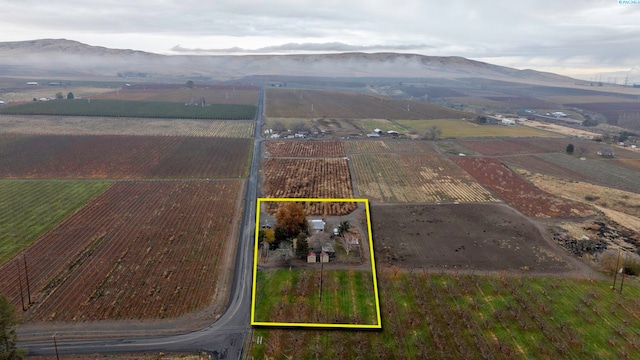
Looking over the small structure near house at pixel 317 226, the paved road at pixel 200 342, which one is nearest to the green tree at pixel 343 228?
the small structure near house at pixel 317 226

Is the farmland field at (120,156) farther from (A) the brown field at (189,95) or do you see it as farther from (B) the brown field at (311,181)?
(A) the brown field at (189,95)

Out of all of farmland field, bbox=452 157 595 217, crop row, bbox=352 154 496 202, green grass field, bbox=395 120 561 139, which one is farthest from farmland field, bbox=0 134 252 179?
green grass field, bbox=395 120 561 139

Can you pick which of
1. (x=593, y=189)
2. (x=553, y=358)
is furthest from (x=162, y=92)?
(x=553, y=358)

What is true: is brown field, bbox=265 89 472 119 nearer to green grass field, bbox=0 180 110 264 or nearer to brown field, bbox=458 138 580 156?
brown field, bbox=458 138 580 156

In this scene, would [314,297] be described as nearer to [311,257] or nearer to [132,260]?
[311,257]

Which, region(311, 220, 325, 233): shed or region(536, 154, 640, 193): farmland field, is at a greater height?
region(536, 154, 640, 193): farmland field
